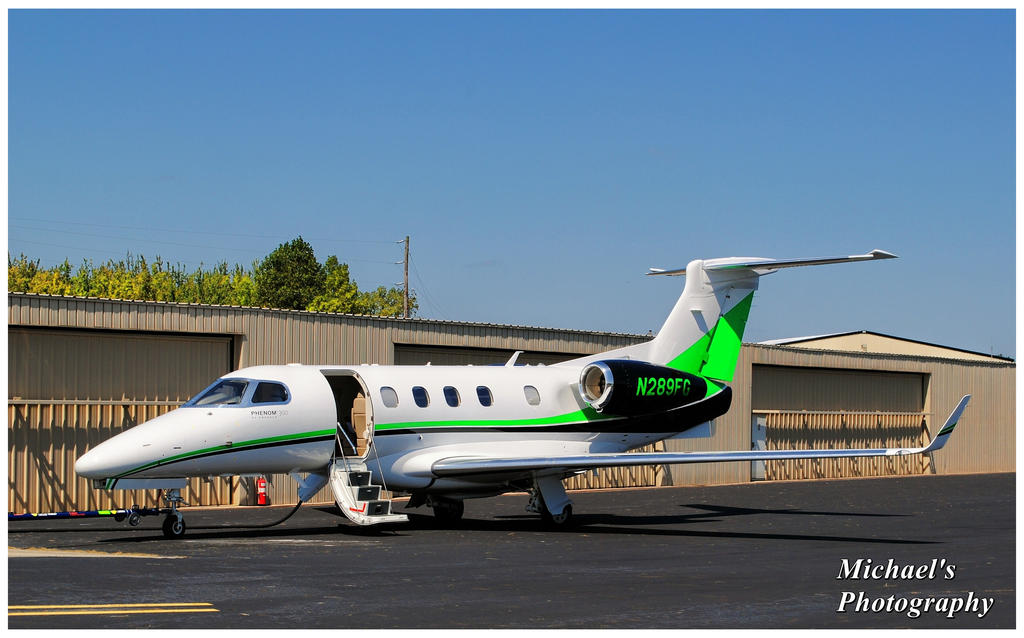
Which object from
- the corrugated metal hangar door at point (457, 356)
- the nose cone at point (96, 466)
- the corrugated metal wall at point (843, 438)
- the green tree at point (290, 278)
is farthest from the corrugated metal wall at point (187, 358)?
the green tree at point (290, 278)

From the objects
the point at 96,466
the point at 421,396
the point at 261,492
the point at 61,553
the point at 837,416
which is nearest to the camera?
the point at 61,553

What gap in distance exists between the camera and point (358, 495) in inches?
824

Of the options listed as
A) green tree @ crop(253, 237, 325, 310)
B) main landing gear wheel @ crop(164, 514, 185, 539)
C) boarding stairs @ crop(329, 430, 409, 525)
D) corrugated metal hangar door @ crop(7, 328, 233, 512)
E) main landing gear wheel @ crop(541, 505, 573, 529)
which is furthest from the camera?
green tree @ crop(253, 237, 325, 310)

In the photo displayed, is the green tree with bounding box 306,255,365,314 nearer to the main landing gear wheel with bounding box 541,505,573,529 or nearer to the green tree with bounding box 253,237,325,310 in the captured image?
the green tree with bounding box 253,237,325,310

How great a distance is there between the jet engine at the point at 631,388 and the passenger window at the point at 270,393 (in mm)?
6289

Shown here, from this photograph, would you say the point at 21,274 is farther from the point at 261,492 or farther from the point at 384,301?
the point at 261,492

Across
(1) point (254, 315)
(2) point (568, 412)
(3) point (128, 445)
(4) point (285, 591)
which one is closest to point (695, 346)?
(2) point (568, 412)

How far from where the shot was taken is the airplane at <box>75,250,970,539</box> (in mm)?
19641

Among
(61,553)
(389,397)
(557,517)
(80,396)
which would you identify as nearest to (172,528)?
(61,553)

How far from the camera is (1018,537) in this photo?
2105 cm

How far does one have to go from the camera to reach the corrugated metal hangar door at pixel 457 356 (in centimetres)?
3168

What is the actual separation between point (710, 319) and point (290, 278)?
66.6 meters

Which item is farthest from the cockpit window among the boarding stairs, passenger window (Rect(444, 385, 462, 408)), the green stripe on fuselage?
passenger window (Rect(444, 385, 462, 408))

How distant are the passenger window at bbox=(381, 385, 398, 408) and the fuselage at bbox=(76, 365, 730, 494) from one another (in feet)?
0.09
